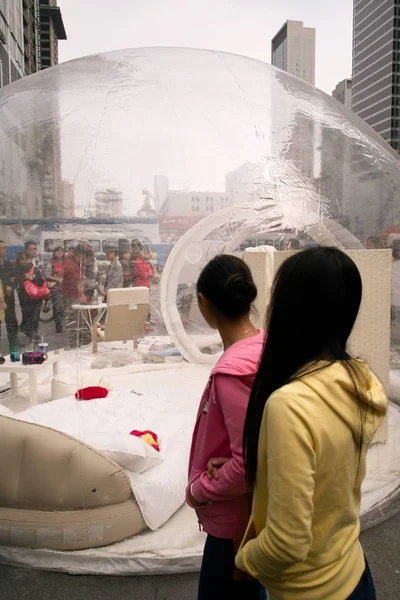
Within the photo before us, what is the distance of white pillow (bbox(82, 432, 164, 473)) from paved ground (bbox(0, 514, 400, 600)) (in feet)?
1.75

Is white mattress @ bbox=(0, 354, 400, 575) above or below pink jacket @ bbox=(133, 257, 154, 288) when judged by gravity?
below

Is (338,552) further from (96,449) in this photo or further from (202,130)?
(202,130)

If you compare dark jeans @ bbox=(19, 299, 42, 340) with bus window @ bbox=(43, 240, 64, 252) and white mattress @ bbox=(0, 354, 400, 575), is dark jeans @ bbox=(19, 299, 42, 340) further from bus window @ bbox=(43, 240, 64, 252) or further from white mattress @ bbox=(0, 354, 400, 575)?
white mattress @ bbox=(0, 354, 400, 575)


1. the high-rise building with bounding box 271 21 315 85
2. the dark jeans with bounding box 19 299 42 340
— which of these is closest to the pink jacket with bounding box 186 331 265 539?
the dark jeans with bounding box 19 299 42 340

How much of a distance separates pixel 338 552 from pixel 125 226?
2.50m

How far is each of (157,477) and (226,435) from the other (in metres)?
1.47

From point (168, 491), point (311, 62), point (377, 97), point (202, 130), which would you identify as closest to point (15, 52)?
point (202, 130)

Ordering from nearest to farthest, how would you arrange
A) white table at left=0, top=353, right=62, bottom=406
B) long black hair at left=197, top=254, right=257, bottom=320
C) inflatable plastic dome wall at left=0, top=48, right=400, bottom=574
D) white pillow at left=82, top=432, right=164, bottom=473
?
long black hair at left=197, top=254, right=257, bottom=320 → white pillow at left=82, top=432, right=164, bottom=473 → inflatable plastic dome wall at left=0, top=48, right=400, bottom=574 → white table at left=0, top=353, right=62, bottom=406

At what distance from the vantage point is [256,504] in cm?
110

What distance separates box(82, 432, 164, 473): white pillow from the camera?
8.51 ft

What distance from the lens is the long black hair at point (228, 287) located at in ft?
4.80

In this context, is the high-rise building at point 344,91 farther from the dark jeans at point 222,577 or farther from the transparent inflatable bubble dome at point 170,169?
the dark jeans at point 222,577

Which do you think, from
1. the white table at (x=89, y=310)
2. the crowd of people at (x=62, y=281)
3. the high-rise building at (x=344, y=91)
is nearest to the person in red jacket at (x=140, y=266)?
the crowd of people at (x=62, y=281)

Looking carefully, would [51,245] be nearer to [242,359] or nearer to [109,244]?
[109,244]
